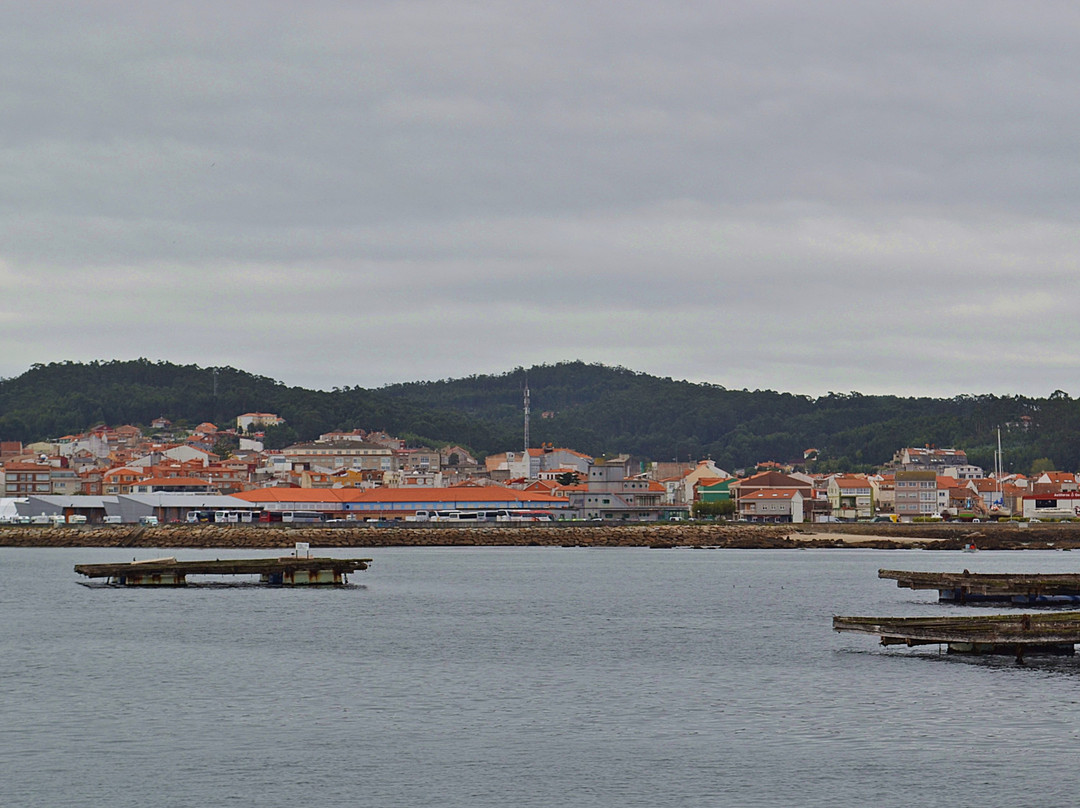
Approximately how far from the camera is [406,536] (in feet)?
392

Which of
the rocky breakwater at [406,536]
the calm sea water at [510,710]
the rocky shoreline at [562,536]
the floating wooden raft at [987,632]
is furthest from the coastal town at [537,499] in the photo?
the floating wooden raft at [987,632]

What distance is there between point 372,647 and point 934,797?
20762mm

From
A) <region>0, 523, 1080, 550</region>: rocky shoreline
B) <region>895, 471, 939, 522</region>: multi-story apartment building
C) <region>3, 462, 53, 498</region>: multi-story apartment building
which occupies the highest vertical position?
<region>3, 462, 53, 498</region>: multi-story apartment building

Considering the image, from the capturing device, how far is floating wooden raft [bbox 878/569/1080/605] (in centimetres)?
5197

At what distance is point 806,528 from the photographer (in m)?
133

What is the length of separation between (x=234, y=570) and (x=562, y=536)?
64798mm

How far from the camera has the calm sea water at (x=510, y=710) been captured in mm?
21750

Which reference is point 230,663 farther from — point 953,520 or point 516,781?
point 953,520

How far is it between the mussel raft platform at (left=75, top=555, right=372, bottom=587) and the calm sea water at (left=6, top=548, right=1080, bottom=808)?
893 cm

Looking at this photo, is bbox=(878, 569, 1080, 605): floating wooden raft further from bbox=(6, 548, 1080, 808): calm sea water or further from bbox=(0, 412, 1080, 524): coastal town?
bbox=(0, 412, 1080, 524): coastal town

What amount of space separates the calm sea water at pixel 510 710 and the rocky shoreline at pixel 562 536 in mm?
62335

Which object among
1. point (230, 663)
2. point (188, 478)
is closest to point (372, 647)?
point (230, 663)

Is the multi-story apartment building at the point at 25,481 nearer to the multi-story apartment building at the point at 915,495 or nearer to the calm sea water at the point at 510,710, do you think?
the multi-story apartment building at the point at 915,495

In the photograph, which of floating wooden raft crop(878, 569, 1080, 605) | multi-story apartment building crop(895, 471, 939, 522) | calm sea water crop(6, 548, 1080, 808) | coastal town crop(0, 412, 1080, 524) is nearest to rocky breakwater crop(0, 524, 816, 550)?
coastal town crop(0, 412, 1080, 524)
